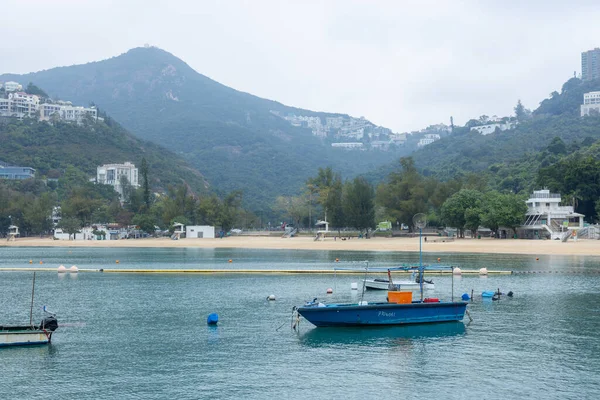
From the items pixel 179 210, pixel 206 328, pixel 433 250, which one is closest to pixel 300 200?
pixel 179 210

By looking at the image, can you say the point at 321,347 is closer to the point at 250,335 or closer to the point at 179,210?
the point at 250,335

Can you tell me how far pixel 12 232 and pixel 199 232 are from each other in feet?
147

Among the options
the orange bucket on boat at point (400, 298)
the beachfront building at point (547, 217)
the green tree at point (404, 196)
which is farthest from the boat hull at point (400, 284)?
the green tree at point (404, 196)

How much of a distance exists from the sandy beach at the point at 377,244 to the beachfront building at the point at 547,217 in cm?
834

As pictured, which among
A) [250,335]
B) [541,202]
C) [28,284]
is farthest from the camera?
[541,202]

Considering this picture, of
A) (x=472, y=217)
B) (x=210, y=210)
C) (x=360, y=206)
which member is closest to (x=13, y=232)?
(x=210, y=210)

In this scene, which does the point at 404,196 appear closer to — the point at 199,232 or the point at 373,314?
the point at 199,232

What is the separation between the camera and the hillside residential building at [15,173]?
189 meters

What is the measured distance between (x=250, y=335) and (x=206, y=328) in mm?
3522

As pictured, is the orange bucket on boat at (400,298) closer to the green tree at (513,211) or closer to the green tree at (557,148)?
the green tree at (513,211)

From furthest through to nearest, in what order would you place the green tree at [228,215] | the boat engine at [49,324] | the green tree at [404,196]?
the green tree at [228,215] → the green tree at [404,196] → the boat engine at [49,324]

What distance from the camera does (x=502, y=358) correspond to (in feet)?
100

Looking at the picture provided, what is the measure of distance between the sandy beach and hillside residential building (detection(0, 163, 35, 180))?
1708 inches

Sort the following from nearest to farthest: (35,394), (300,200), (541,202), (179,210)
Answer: (35,394) < (541,202) < (179,210) < (300,200)
